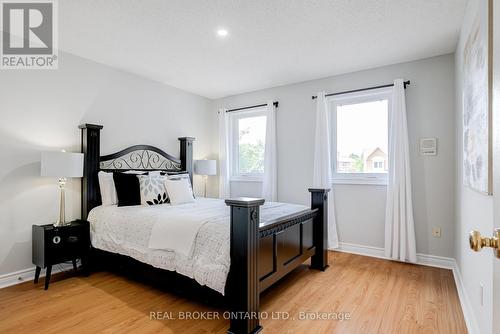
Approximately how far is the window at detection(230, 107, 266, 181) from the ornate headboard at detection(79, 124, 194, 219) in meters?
0.89

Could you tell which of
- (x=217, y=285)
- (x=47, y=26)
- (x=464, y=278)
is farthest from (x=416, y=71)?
(x=47, y=26)

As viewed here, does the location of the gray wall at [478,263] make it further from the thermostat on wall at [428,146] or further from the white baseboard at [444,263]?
the thermostat on wall at [428,146]

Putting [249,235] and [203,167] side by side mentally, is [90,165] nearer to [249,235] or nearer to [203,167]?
[203,167]

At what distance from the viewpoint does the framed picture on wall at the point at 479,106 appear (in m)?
1.35

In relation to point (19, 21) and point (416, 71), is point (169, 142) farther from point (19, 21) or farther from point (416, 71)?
point (416, 71)

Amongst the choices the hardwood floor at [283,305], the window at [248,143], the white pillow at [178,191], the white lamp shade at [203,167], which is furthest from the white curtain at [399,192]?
the white lamp shade at [203,167]

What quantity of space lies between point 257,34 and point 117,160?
2.46 meters

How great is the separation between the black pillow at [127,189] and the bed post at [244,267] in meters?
1.83

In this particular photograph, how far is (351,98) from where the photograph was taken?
12.7 ft

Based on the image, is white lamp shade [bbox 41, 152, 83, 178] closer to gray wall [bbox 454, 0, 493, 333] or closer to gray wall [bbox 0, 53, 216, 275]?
gray wall [bbox 0, 53, 216, 275]

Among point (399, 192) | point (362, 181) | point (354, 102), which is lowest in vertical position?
point (399, 192)

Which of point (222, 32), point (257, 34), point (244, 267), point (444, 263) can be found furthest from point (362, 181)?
point (222, 32)

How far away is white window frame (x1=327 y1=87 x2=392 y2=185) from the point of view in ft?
11.9

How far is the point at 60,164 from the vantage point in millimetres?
2711
